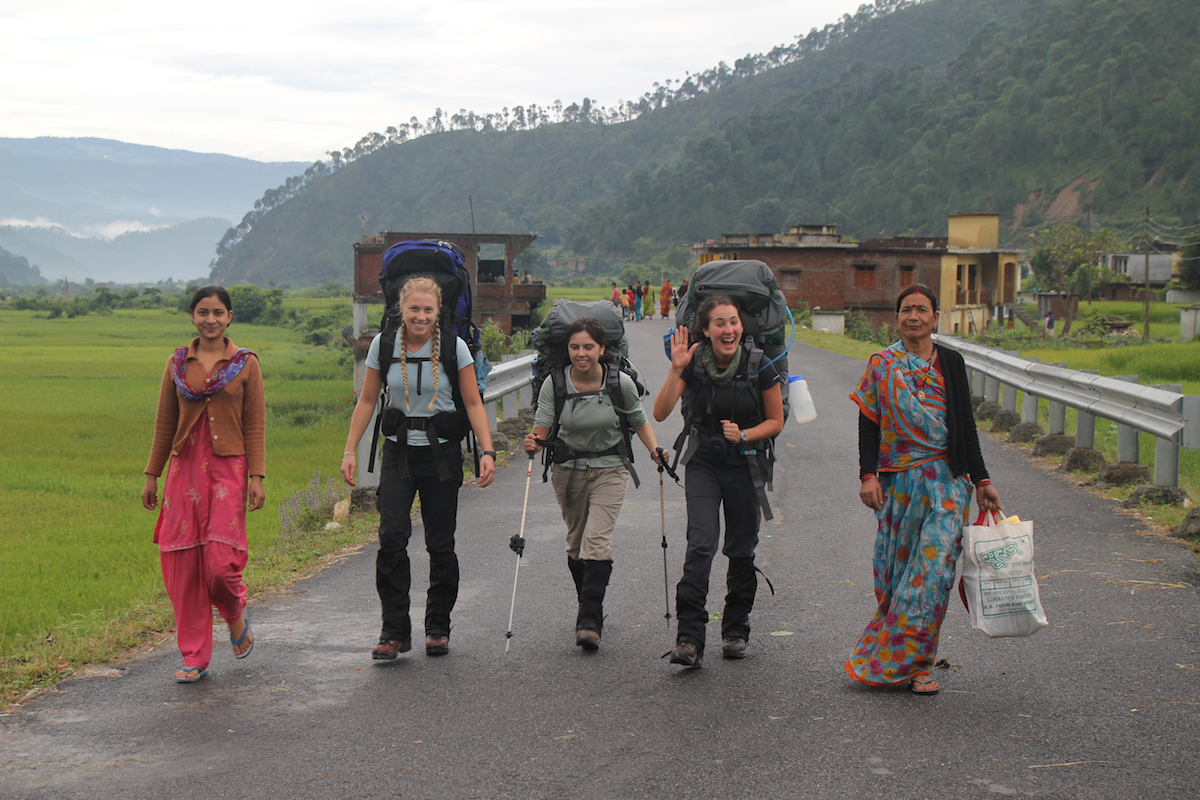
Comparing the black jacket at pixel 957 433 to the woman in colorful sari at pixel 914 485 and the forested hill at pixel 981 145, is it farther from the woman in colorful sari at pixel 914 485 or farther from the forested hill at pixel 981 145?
the forested hill at pixel 981 145

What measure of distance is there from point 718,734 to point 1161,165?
126 metres

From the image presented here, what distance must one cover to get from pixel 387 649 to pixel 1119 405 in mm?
6600

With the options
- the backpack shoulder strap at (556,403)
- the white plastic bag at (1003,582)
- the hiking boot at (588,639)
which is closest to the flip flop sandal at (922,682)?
the white plastic bag at (1003,582)

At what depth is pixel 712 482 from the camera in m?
5.36

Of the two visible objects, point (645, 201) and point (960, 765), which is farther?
point (645, 201)

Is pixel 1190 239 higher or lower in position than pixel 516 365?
higher

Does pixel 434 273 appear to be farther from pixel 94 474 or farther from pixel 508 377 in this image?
pixel 94 474

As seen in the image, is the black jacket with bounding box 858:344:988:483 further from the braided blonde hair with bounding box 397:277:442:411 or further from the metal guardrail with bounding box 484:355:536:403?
the metal guardrail with bounding box 484:355:536:403

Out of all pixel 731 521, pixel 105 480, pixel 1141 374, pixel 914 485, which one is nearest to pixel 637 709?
pixel 731 521

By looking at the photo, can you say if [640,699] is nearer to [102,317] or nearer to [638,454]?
[638,454]

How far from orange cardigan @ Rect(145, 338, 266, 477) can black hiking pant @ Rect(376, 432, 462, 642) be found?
2.13 feet

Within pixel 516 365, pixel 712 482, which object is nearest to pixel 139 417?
pixel 516 365

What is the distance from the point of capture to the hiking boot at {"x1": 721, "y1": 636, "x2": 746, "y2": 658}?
5.22 m

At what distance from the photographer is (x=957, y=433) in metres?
4.79
